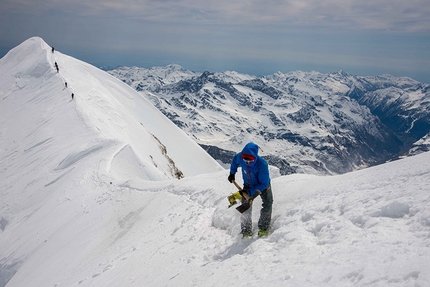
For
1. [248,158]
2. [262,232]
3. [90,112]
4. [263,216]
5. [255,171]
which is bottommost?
[262,232]

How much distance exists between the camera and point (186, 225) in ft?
33.4

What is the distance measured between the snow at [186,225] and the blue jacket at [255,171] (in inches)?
45.5

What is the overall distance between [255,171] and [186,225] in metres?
3.96

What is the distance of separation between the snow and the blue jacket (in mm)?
1155

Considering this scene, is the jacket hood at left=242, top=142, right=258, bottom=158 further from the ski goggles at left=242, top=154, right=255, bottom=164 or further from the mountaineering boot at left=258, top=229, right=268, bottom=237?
the mountaineering boot at left=258, top=229, right=268, bottom=237

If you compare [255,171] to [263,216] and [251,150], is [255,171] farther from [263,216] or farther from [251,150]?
[263,216]

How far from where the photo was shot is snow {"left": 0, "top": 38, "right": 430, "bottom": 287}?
5.21 metres

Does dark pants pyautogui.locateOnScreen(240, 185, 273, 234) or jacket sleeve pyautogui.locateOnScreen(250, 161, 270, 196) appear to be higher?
jacket sleeve pyautogui.locateOnScreen(250, 161, 270, 196)

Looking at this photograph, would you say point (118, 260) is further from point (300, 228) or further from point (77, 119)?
point (77, 119)

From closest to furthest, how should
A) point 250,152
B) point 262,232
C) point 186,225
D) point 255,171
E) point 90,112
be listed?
1. point 250,152
2. point 262,232
3. point 255,171
4. point 186,225
5. point 90,112

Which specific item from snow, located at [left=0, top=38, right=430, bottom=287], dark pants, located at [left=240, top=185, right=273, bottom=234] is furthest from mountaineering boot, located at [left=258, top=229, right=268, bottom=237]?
snow, located at [left=0, top=38, right=430, bottom=287]

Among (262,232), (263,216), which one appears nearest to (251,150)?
(263,216)

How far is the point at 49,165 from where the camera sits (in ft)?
79.3

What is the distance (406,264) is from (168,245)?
6.93 m
